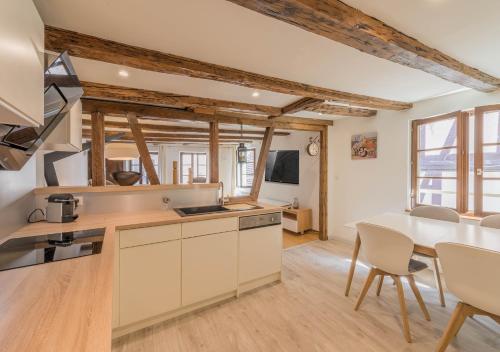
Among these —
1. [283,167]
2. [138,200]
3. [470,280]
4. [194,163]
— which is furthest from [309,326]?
[194,163]

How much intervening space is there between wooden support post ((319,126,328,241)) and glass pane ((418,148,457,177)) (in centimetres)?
147

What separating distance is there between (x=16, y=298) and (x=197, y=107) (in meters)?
2.51

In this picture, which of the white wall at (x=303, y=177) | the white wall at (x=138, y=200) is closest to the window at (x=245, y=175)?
the white wall at (x=303, y=177)

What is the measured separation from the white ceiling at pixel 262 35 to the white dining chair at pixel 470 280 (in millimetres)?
1370

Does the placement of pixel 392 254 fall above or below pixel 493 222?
below

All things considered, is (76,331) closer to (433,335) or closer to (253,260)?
(253,260)

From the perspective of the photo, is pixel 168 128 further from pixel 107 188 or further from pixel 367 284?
pixel 367 284

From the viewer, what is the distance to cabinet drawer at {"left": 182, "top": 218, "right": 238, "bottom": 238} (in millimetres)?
→ 2096

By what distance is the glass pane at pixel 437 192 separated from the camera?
9.79 feet

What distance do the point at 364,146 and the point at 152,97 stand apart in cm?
328

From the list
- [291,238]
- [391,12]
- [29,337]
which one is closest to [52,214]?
[29,337]

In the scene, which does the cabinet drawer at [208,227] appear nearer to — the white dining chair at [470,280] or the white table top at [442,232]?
the white table top at [442,232]

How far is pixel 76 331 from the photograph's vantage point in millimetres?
678

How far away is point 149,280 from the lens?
193 centimetres
